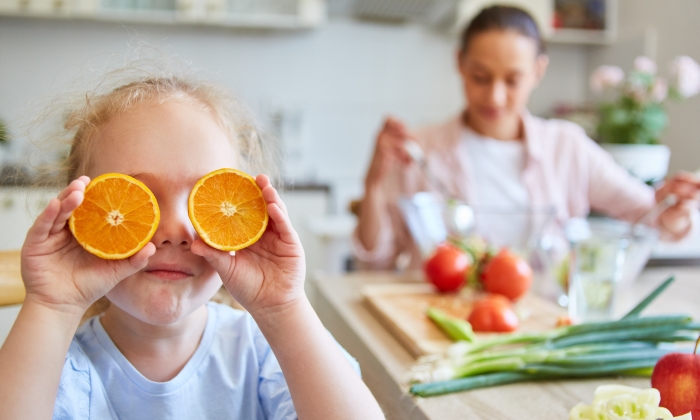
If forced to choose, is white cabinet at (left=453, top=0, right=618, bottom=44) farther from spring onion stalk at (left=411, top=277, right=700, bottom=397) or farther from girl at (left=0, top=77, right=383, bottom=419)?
girl at (left=0, top=77, right=383, bottom=419)

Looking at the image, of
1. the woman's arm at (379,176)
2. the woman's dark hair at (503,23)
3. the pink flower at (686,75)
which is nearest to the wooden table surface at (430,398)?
the woman's arm at (379,176)

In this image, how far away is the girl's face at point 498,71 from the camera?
163cm

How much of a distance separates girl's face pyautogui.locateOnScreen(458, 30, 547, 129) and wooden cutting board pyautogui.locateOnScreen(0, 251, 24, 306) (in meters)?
Answer: 1.27

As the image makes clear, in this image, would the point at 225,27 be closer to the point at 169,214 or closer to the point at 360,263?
the point at 360,263

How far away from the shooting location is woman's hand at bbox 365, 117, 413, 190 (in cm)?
162

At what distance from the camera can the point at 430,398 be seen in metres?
0.74

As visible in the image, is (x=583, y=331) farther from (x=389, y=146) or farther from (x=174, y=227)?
(x=389, y=146)

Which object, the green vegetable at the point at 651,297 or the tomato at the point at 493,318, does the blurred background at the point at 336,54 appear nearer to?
the tomato at the point at 493,318

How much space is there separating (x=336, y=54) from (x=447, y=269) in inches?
96.4

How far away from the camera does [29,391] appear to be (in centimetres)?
58

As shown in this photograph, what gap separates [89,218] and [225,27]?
9.54 feet

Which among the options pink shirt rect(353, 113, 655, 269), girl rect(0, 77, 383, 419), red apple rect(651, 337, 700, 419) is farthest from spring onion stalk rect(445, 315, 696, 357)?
pink shirt rect(353, 113, 655, 269)

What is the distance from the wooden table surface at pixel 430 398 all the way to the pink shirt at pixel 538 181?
505 mm

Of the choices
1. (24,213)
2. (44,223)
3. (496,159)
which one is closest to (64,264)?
(44,223)
